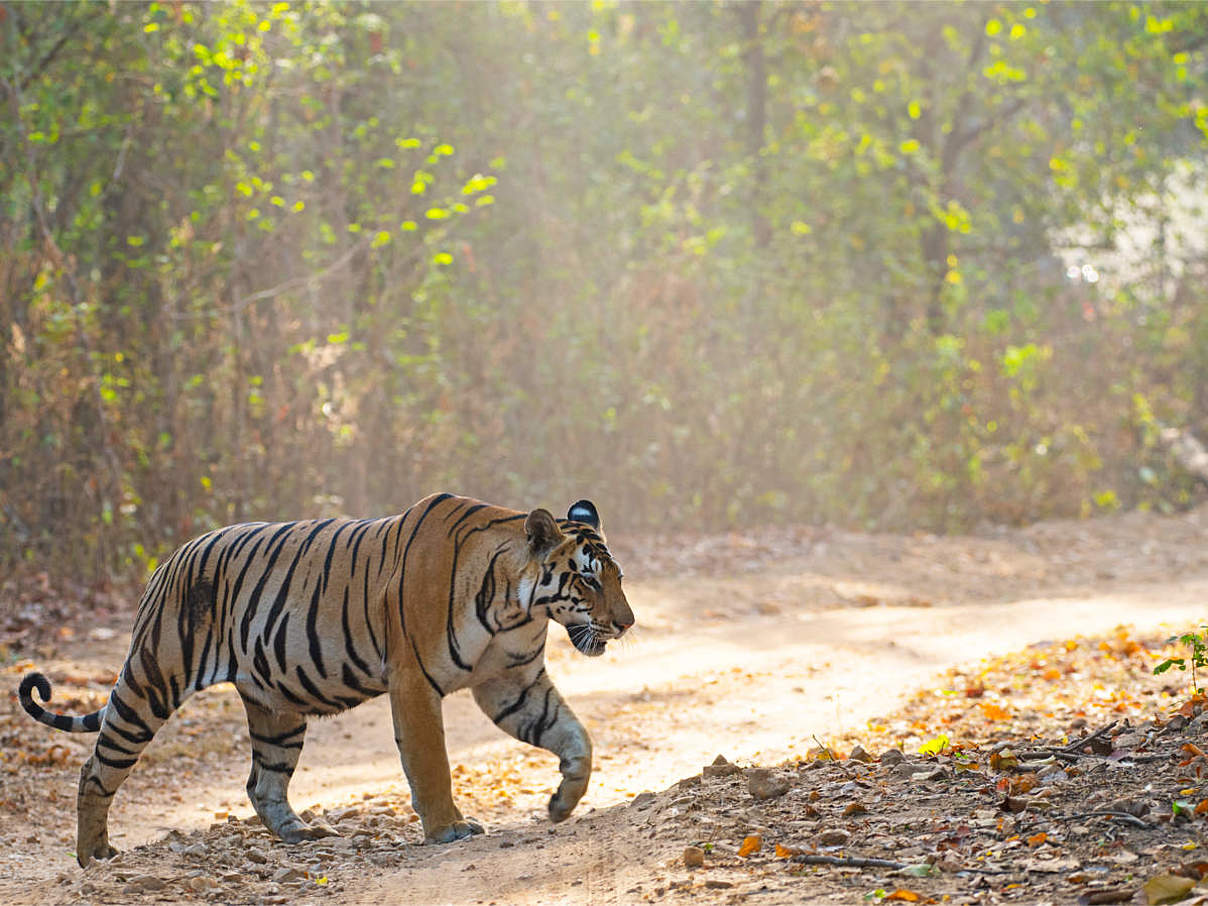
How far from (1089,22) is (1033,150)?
335 cm

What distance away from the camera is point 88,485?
37.1ft

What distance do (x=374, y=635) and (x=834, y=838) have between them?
205 cm

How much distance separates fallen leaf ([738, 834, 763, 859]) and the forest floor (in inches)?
0.4

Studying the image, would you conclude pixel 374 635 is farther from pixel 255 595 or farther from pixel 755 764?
pixel 755 764

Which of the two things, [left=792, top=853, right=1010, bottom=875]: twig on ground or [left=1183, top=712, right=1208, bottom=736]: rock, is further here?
[left=1183, top=712, right=1208, bottom=736]: rock

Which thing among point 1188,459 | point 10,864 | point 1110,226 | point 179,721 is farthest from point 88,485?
point 1110,226

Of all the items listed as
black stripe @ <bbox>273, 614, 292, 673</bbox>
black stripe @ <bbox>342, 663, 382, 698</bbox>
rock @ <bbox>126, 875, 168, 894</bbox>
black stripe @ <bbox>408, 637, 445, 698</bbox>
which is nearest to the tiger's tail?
black stripe @ <bbox>273, 614, 292, 673</bbox>

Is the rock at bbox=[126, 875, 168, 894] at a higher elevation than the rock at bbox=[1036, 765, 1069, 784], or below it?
higher

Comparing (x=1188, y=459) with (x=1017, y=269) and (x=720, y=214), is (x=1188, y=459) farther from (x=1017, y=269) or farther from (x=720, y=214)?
(x=720, y=214)

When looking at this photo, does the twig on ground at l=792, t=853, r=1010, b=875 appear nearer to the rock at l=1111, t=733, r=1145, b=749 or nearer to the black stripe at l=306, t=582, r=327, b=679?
the rock at l=1111, t=733, r=1145, b=749

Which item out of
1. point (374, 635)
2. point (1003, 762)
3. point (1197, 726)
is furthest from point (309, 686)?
point (1197, 726)

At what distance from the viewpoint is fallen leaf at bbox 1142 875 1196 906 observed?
3.41 metres

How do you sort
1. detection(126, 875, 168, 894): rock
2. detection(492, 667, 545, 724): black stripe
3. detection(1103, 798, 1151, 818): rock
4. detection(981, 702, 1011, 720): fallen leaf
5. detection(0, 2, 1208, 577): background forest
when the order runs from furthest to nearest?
detection(0, 2, 1208, 577): background forest
detection(981, 702, 1011, 720): fallen leaf
detection(492, 667, 545, 724): black stripe
detection(126, 875, 168, 894): rock
detection(1103, 798, 1151, 818): rock

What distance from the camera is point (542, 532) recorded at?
209 inches
